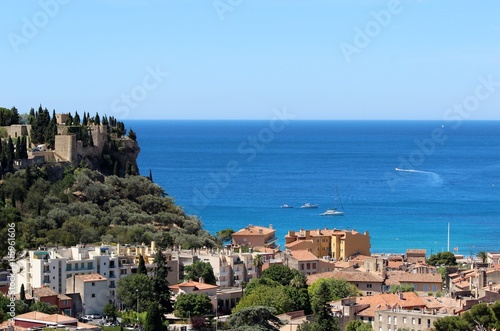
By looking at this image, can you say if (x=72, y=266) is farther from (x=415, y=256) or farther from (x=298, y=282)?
(x=415, y=256)

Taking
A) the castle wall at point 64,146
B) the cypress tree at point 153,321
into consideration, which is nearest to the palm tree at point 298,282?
the cypress tree at point 153,321

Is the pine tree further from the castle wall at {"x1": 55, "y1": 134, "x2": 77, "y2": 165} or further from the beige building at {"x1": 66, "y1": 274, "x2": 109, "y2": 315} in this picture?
the castle wall at {"x1": 55, "y1": 134, "x2": 77, "y2": 165}

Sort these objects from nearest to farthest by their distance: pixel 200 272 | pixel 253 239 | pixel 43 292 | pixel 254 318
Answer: pixel 254 318
pixel 43 292
pixel 200 272
pixel 253 239

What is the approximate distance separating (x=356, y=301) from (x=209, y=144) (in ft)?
460

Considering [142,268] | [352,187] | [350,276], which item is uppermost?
[352,187]

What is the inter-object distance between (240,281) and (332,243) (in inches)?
373

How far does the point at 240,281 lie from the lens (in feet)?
126

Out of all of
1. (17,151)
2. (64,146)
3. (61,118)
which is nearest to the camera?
(17,151)

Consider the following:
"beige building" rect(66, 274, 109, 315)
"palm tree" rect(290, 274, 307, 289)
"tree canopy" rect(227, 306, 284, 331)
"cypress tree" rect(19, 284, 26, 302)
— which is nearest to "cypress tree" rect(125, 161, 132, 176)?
"palm tree" rect(290, 274, 307, 289)

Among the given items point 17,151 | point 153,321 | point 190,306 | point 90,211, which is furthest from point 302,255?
point 17,151

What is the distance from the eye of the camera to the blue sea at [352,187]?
230ft

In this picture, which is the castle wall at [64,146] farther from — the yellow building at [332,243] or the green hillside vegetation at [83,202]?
the yellow building at [332,243]

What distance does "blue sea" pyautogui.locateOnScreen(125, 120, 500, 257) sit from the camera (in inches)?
2766

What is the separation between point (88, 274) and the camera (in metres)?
34.4
